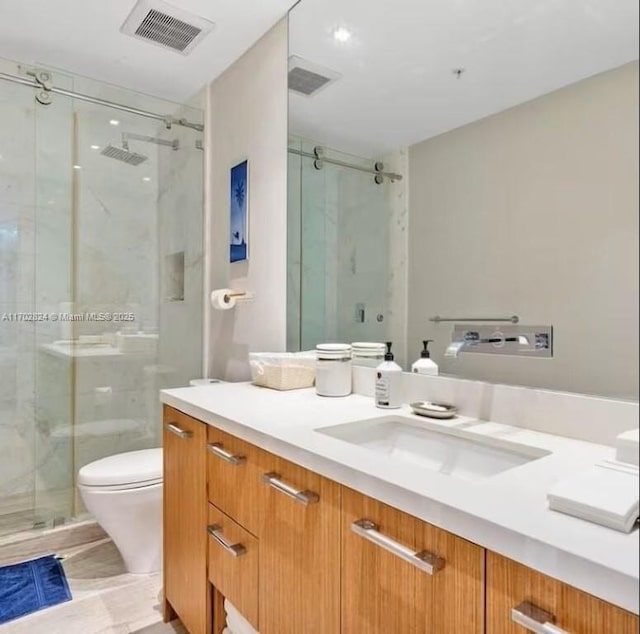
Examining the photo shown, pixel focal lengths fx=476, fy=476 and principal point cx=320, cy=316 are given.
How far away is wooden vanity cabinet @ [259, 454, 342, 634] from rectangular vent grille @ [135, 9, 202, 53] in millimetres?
1873

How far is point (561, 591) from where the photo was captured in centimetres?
57

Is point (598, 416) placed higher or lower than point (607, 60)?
lower

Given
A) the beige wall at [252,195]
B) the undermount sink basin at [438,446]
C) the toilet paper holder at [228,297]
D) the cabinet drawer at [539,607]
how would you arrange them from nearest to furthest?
the cabinet drawer at [539,607] < the undermount sink basin at [438,446] < the beige wall at [252,195] < the toilet paper holder at [228,297]

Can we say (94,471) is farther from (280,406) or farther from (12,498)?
(280,406)

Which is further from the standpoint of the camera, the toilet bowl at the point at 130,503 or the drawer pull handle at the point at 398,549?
the toilet bowl at the point at 130,503

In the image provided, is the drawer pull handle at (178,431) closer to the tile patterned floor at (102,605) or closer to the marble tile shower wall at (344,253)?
the marble tile shower wall at (344,253)

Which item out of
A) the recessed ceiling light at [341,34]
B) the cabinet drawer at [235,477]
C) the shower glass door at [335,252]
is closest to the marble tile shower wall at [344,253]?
the shower glass door at [335,252]

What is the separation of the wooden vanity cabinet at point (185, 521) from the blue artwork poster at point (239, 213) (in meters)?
0.89

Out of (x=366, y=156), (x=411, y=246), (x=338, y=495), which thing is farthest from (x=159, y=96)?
(x=338, y=495)

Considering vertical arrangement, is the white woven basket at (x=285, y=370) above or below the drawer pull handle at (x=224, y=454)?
above

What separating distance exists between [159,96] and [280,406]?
2082 mm

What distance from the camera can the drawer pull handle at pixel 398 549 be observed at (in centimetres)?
71

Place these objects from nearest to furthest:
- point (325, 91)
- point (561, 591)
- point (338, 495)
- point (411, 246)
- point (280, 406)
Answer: point (561, 591) < point (338, 495) < point (280, 406) < point (411, 246) < point (325, 91)

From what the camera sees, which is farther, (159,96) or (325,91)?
(159,96)
